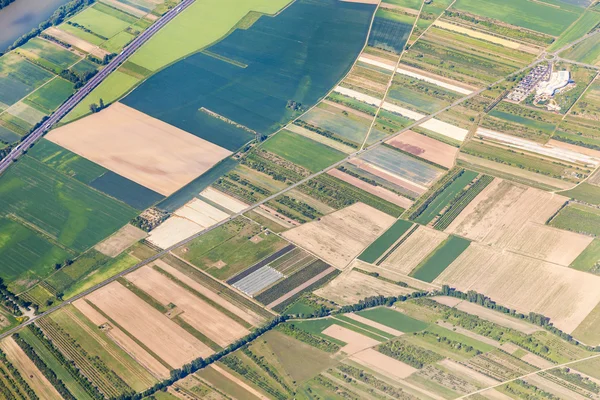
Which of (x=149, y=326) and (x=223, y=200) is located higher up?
(x=223, y=200)

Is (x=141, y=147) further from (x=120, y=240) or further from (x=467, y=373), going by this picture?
(x=467, y=373)

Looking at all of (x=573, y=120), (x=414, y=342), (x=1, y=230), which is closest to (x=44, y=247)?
(x=1, y=230)

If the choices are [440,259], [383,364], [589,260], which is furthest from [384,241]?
[589,260]

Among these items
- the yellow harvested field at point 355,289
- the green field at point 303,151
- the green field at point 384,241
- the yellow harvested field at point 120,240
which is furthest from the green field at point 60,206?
the green field at point 384,241

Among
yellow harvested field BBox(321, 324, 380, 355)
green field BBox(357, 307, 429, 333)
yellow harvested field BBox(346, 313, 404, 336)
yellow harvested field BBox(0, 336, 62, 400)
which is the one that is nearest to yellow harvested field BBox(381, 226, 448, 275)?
green field BBox(357, 307, 429, 333)

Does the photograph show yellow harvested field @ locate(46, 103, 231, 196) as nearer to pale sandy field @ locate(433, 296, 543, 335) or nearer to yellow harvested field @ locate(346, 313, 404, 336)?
yellow harvested field @ locate(346, 313, 404, 336)

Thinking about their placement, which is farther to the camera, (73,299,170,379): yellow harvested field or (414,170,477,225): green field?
(414,170,477,225): green field
